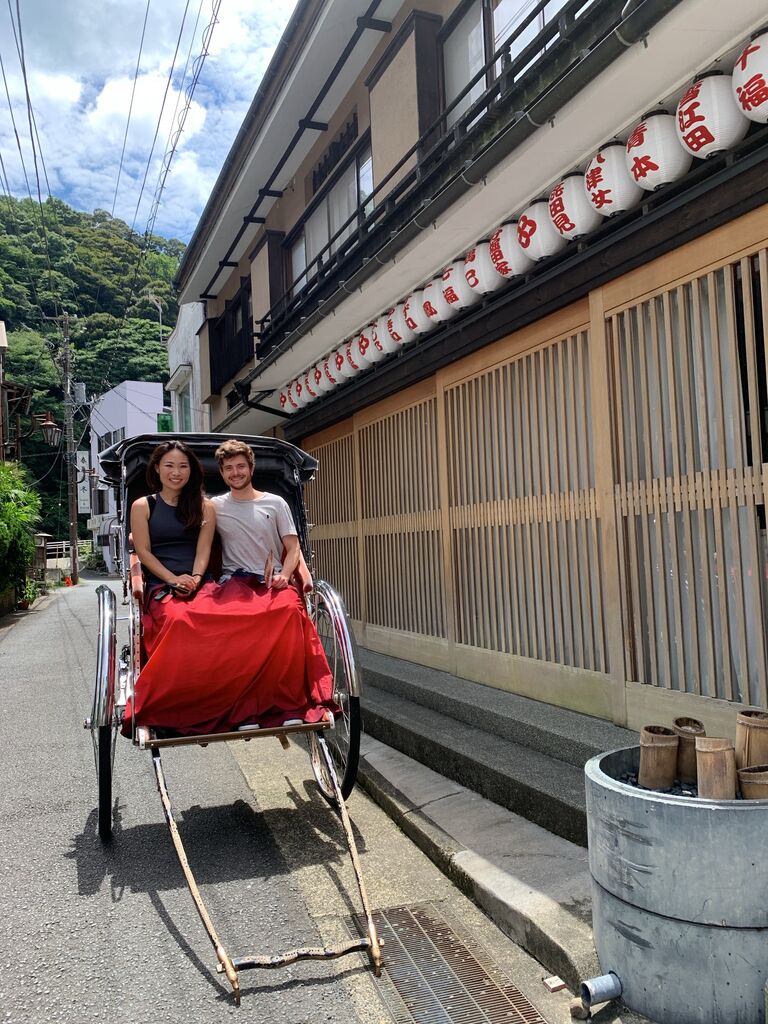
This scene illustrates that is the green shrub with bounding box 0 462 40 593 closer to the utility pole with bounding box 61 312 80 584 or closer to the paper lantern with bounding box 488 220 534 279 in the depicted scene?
the utility pole with bounding box 61 312 80 584

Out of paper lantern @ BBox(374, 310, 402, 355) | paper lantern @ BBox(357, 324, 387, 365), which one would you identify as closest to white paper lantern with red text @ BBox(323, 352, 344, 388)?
paper lantern @ BBox(357, 324, 387, 365)

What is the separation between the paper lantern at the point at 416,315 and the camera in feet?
22.9

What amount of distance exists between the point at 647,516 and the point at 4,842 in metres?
4.40

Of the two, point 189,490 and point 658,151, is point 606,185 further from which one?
point 189,490

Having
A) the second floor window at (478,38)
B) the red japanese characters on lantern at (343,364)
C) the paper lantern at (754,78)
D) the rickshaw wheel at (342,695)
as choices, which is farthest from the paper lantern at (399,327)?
the paper lantern at (754,78)

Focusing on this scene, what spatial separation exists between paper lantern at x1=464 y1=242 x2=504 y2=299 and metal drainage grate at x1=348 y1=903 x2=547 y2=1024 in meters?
4.45

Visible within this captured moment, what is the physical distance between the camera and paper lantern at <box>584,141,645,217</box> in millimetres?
4441

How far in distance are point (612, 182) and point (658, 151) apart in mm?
390

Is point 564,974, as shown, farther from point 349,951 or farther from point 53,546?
point 53,546

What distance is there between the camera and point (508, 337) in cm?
617

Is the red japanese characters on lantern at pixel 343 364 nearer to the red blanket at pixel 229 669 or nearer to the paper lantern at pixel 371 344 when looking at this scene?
the paper lantern at pixel 371 344

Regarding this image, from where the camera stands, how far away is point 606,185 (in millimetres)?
4500

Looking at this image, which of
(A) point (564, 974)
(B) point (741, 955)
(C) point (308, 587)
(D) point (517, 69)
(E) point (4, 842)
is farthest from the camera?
(D) point (517, 69)

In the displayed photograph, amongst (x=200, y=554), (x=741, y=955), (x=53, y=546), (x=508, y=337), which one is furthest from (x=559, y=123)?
(x=53, y=546)
